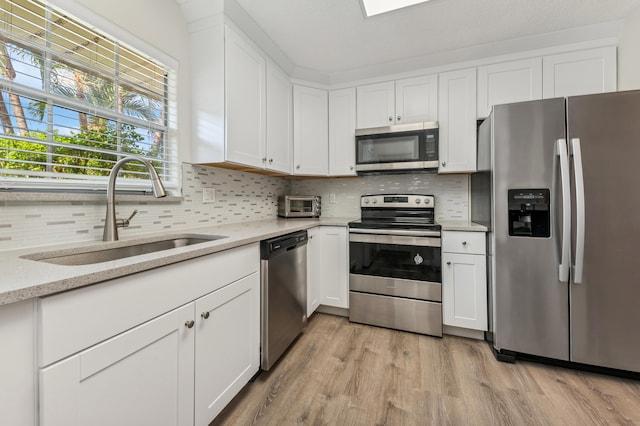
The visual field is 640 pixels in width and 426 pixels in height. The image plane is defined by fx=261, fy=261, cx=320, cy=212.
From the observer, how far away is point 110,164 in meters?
1.44

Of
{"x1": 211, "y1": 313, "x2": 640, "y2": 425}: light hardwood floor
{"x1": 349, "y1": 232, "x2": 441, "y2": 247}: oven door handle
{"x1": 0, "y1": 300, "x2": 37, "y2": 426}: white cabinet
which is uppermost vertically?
{"x1": 349, "y1": 232, "x2": 441, "y2": 247}: oven door handle

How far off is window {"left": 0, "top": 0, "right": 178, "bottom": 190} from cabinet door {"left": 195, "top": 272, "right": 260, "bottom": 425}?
87 cm

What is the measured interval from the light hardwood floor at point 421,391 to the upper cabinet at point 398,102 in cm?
201

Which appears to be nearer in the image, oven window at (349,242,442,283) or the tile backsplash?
oven window at (349,242,442,283)

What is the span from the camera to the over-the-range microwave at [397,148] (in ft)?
7.80

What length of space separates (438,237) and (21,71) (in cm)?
253

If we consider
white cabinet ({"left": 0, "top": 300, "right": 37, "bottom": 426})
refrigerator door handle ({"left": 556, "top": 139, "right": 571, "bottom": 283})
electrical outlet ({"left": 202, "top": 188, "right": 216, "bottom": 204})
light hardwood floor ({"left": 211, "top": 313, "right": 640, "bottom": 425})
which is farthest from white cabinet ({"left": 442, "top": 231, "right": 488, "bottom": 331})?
white cabinet ({"left": 0, "top": 300, "right": 37, "bottom": 426})

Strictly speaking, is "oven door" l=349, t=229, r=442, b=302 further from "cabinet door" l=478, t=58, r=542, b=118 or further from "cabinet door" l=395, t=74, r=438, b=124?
"cabinet door" l=478, t=58, r=542, b=118

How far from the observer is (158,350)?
0.94 m

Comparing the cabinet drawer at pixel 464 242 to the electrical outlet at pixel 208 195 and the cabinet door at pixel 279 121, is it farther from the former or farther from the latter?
the electrical outlet at pixel 208 195

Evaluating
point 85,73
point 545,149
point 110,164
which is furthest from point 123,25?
point 545,149

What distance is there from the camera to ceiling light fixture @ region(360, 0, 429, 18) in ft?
5.76

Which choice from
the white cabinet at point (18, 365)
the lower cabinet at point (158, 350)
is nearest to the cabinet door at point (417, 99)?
the lower cabinet at point (158, 350)

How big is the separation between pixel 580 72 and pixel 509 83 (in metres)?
0.47
